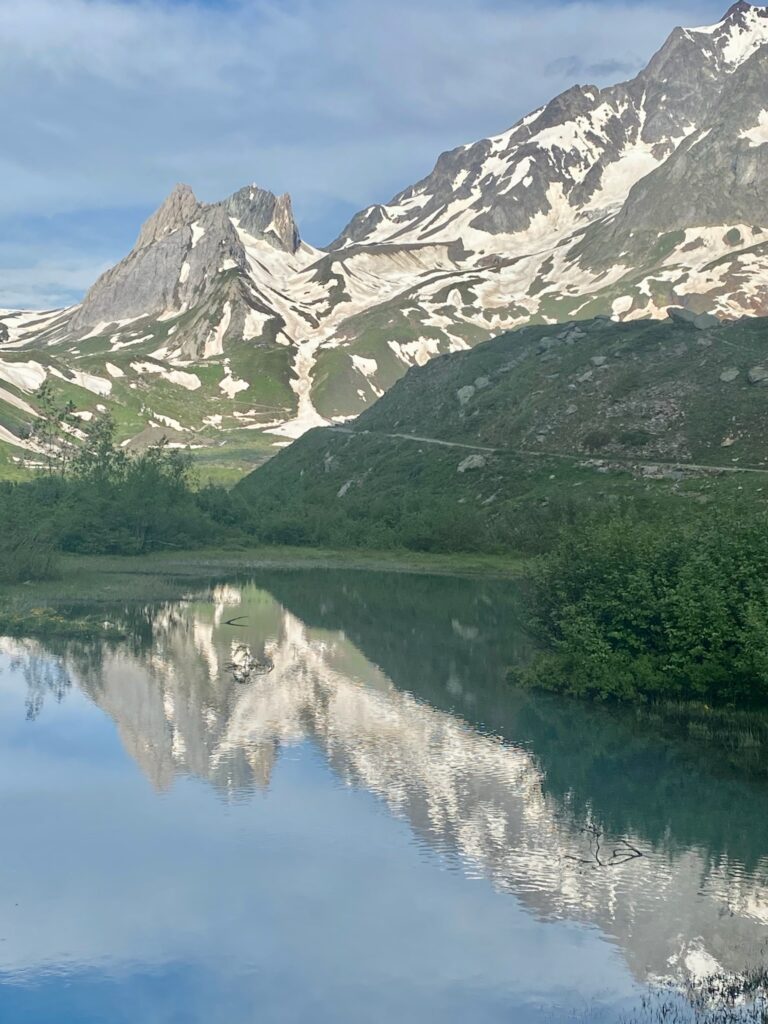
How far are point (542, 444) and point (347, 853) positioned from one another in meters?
97.5

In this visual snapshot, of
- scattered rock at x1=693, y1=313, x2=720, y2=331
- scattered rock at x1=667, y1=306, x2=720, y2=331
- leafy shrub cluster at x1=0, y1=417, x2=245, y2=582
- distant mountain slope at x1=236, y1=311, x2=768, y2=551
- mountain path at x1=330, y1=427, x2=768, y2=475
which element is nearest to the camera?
A: leafy shrub cluster at x1=0, y1=417, x2=245, y2=582

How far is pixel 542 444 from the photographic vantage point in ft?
401

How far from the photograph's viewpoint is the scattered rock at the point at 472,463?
122m

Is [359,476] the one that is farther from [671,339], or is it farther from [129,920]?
[129,920]

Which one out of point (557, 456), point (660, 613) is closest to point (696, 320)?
point (557, 456)

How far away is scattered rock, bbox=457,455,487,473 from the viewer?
122125 millimetres

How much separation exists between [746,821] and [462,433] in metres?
106

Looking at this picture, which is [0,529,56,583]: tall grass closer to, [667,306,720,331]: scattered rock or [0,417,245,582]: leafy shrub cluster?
[0,417,245,582]: leafy shrub cluster

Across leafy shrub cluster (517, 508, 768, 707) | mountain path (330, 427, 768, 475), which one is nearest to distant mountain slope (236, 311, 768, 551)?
mountain path (330, 427, 768, 475)

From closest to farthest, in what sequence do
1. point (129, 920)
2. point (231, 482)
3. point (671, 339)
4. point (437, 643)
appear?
point (129, 920)
point (437, 643)
point (671, 339)
point (231, 482)

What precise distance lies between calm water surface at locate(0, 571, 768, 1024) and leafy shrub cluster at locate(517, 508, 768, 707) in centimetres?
206

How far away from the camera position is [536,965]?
2167 cm

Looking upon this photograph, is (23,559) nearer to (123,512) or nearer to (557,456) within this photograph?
(123,512)

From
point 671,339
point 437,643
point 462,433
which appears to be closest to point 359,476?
point 462,433
